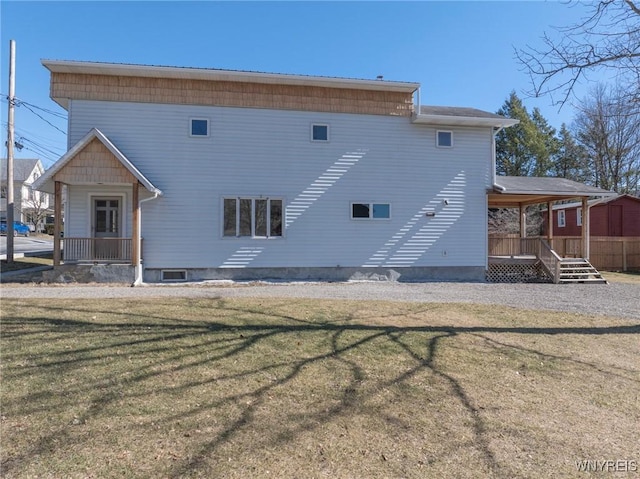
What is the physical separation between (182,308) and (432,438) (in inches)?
228

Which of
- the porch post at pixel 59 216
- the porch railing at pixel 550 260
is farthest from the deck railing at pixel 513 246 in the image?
the porch post at pixel 59 216

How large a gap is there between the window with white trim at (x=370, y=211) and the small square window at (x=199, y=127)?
5.52 m

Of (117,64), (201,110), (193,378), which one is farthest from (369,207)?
(193,378)

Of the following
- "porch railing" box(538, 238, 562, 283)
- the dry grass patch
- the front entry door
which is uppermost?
the front entry door

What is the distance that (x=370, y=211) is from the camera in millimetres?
14203

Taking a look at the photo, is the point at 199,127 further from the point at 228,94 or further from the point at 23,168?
the point at 23,168

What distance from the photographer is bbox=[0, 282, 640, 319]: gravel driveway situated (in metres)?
9.33

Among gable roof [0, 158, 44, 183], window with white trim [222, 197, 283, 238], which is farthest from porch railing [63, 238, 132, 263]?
gable roof [0, 158, 44, 183]

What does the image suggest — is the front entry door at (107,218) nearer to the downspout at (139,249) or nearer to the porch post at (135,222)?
the downspout at (139,249)

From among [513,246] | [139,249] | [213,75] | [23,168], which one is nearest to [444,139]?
[513,246]

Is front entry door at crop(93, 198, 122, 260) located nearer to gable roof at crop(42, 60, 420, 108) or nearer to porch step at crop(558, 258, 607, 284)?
gable roof at crop(42, 60, 420, 108)

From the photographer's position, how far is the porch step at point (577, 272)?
14.3 meters

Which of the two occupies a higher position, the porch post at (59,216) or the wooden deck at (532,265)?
the porch post at (59,216)

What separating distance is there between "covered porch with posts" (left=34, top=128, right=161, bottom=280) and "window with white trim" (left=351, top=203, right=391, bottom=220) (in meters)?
6.45
